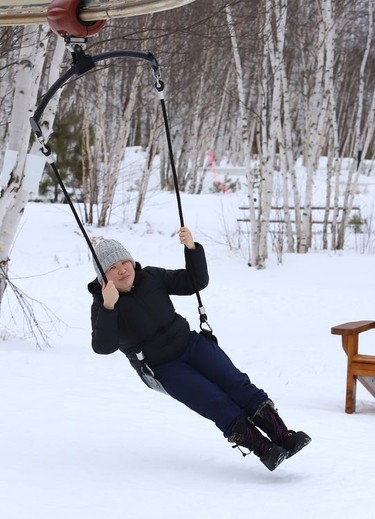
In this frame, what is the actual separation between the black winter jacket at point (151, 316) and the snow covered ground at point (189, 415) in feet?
1.98

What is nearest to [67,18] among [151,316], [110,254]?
[110,254]

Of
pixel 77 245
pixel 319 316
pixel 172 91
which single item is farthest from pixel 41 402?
pixel 172 91

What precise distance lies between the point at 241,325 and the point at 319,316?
109 centimetres

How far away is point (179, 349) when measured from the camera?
462 cm

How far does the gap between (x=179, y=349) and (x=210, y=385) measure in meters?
0.25

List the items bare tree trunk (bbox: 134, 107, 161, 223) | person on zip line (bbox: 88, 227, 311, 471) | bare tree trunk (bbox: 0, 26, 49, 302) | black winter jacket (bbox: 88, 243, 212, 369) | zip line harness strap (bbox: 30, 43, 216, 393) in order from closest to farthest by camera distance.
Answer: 1. zip line harness strap (bbox: 30, 43, 216, 393)
2. person on zip line (bbox: 88, 227, 311, 471)
3. black winter jacket (bbox: 88, 243, 212, 369)
4. bare tree trunk (bbox: 0, 26, 49, 302)
5. bare tree trunk (bbox: 134, 107, 161, 223)

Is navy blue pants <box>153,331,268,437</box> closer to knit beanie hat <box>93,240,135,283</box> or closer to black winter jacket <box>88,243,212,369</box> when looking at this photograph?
black winter jacket <box>88,243,212,369</box>

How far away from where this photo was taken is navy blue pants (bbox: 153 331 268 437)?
4461 millimetres

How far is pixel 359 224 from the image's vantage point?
18203 millimetres

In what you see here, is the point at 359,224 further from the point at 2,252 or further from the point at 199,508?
the point at 199,508

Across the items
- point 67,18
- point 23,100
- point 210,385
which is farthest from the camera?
point 23,100

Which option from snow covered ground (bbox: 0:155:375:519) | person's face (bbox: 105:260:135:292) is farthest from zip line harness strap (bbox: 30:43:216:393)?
snow covered ground (bbox: 0:155:375:519)

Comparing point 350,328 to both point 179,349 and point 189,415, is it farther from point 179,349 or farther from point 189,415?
point 179,349

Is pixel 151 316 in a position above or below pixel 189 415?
above
